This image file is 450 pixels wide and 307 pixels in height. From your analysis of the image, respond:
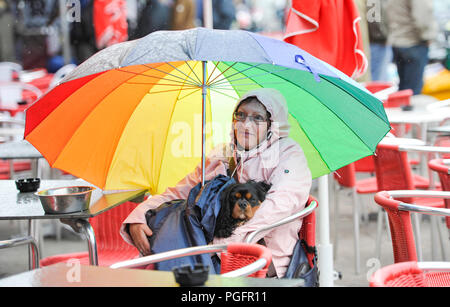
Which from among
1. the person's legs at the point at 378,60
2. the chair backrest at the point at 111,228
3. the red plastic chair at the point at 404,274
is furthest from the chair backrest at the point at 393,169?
the person's legs at the point at 378,60

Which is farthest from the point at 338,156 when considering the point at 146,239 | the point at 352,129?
the point at 146,239

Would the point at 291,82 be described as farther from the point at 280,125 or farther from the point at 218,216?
the point at 218,216

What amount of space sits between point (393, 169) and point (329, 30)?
0.87 metres

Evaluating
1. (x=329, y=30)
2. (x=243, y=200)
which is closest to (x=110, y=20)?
(x=329, y=30)

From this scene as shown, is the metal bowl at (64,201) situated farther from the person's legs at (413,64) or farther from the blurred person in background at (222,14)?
the blurred person in background at (222,14)

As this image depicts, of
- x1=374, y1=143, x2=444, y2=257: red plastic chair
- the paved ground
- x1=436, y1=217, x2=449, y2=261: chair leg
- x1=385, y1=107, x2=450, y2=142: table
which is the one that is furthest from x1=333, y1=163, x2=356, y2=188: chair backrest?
x1=385, y1=107, x2=450, y2=142: table

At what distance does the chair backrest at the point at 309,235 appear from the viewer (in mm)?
2619

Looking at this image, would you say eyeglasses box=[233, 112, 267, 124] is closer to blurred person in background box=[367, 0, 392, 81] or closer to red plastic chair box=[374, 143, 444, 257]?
red plastic chair box=[374, 143, 444, 257]

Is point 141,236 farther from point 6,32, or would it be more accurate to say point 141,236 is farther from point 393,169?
point 6,32

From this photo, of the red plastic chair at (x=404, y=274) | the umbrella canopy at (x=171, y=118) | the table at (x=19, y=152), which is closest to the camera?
the red plastic chair at (x=404, y=274)

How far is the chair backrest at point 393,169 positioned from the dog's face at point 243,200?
3.45 ft

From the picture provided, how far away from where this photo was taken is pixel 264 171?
284 cm

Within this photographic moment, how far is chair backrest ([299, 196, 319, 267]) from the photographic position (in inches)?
103
